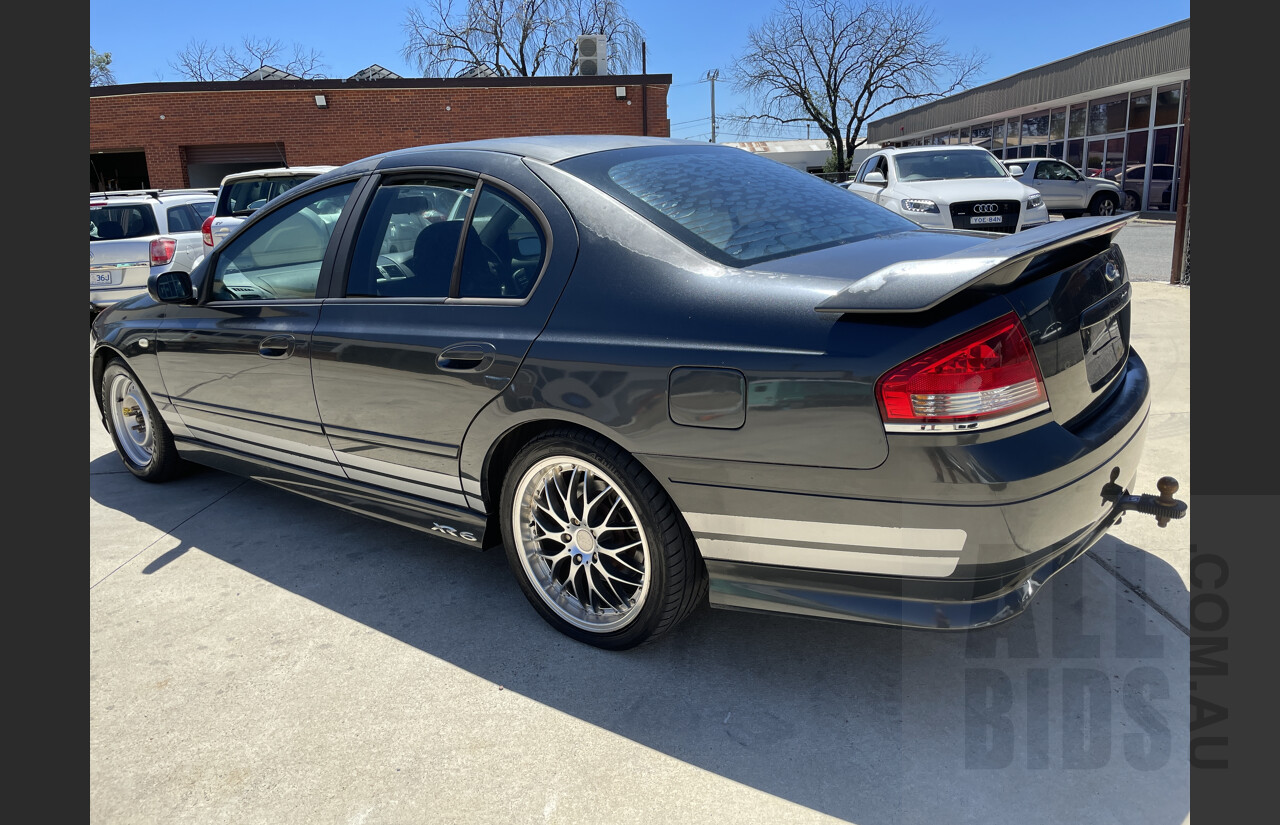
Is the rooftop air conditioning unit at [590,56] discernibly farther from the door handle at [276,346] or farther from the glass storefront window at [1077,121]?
the door handle at [276,346]

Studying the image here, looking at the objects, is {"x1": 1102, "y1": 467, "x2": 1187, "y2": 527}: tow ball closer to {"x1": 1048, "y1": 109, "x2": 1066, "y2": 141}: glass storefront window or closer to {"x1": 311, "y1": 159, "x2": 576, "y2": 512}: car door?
{"x1": 311, "y1": 159, "x2": 576, "y2": 512}: car door

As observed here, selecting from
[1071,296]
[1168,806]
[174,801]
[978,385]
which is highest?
[1071,296]

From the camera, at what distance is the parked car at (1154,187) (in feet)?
70.8

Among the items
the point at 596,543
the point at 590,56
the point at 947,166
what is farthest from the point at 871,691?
the point at 590,56

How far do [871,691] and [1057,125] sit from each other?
30.4 meters

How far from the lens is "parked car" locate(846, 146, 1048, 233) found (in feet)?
35.8

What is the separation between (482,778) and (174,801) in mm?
799

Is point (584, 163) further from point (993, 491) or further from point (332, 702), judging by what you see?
point (332, 702)

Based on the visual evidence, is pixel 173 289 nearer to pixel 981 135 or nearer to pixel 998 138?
pixel 998 138

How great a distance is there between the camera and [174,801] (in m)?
2.24

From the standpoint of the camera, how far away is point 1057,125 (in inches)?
1107

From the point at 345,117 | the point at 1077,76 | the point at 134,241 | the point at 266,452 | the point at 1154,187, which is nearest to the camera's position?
the point at 266,452

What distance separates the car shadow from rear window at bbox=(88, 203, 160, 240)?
8178 millimetres
